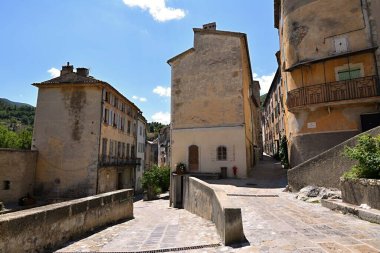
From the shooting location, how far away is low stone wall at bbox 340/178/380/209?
6.48 meters

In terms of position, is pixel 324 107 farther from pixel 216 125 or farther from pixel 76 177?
pixel 76 177

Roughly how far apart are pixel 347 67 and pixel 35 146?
26.7 metres

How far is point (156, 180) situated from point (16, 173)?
12.6 m

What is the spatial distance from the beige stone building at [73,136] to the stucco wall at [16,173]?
87 cm

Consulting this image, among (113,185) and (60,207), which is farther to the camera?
(113,185)

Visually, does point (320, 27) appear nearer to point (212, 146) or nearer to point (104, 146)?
point (212, 146)

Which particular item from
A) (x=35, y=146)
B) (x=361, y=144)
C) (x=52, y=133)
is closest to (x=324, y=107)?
(x=361, y=144)

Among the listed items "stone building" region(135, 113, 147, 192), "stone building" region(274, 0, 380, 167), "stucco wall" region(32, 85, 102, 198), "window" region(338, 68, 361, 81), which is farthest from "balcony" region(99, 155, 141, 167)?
"window" region(338, 68, 361, 81)

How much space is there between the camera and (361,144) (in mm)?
7934

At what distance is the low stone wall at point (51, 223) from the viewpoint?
15.1 feet

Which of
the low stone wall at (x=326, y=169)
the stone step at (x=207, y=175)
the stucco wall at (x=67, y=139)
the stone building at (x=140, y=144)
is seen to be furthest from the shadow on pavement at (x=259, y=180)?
the stone building at (x=140, y=144)

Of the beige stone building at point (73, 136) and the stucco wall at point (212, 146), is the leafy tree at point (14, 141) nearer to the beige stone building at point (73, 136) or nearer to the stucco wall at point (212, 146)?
the beige stone building at point (73, 136)

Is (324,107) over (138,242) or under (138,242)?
over

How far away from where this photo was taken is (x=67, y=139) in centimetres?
2458
